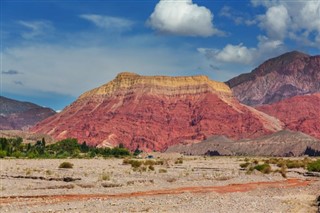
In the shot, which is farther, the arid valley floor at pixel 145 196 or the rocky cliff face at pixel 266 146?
the rocky cliff face at pixel 266 146

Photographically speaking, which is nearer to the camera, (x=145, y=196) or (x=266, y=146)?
(x=145, y=196)

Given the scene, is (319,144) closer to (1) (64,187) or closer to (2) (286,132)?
(2) (286,132)

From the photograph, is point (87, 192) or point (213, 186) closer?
point (87, 192)

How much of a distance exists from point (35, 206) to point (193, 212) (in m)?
8.35

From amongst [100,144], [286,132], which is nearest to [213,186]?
[286,132]

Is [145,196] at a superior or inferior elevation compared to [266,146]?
inferior

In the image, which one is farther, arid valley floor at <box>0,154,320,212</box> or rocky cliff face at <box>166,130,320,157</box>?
rocky cliff face at <box>166,130,320,157</box>

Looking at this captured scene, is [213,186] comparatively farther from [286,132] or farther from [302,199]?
[286,132]

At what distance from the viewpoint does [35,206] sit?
2508 centimetres

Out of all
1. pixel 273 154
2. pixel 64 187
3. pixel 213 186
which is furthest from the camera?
pixel 273 154

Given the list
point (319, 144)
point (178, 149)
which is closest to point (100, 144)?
point (178, 149)

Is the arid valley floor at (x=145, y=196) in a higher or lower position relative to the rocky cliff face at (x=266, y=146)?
lower

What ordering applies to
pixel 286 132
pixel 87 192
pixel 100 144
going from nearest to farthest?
1. pixel 87 192
2. pixel 286 132
3. pixel 100 144

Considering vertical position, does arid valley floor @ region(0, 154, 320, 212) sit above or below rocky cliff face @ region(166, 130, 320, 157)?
below
